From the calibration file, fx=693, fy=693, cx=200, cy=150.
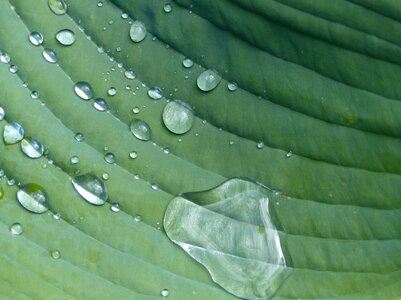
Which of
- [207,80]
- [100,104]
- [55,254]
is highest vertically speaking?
[207,80]

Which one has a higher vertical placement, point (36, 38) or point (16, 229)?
point (36, 38)

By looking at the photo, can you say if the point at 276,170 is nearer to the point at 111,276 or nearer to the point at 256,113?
the point at 256,113

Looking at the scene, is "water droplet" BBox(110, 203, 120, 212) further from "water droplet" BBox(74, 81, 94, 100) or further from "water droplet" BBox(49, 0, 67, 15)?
"water droplet" BBox(49, 0, 67, 15)

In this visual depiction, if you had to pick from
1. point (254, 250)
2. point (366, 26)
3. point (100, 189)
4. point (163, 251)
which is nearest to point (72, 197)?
point (100, 189)

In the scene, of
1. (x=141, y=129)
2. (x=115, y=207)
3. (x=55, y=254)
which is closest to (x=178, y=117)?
(x=141, y=129)

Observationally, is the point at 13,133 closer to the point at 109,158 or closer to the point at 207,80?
the point at 109,158

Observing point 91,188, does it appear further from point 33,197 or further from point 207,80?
point 207,80
